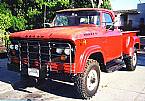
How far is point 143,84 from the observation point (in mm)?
7852

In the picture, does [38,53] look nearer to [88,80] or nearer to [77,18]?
[88,80]

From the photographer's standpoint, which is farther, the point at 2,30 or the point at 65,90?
the point at 2,30

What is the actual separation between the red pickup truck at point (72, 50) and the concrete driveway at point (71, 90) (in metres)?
0.42

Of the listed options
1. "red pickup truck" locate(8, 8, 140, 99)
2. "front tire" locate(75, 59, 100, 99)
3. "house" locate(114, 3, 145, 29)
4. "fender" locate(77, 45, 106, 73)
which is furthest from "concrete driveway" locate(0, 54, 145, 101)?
"house" locate(114, 3, 145, 29)

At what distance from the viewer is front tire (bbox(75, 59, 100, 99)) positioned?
6160mm

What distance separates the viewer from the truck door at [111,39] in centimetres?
747

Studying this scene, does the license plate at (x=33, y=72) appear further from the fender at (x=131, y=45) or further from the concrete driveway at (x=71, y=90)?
the fender at (x=131, y=45)

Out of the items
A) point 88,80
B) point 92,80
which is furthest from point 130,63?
point 88,80

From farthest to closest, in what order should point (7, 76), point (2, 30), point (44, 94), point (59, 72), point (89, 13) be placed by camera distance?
point (2, 30) → point (7, 76) → point (89, 13) → point (44, 94) → point (59, 72)

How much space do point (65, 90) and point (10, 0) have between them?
909 cm

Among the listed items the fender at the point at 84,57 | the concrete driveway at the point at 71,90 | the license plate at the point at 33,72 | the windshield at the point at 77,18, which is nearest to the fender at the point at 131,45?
the concrete driveway at the point at 71,90

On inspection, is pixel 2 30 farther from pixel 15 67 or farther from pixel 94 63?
pixel 94 63

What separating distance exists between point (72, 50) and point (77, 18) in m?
2.17

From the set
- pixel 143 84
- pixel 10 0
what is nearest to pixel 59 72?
pixel 143 84
